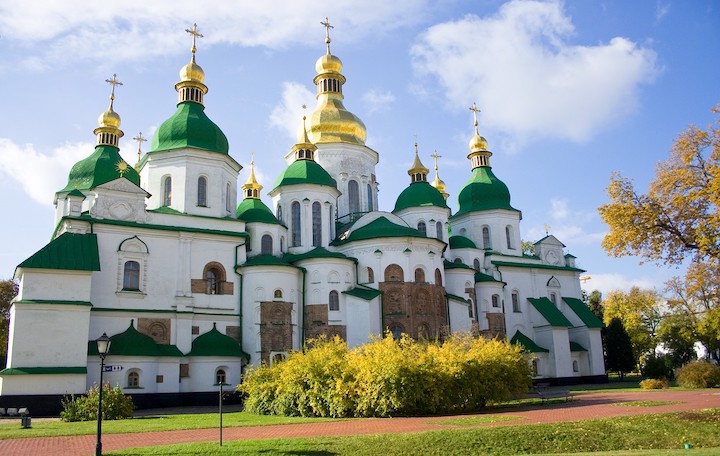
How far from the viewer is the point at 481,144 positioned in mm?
50656

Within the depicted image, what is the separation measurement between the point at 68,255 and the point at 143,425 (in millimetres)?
12140

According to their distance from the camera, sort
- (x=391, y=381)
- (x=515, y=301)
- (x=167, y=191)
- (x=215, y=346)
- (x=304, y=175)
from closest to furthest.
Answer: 1. (x=391, y=381)
2. (x=215, y=346)
3. (x=167, y=191)
4. (x=304, y=175)
5. (x=515, y=301)

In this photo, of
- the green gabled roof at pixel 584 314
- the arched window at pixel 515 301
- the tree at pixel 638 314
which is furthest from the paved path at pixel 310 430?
the tree at pixel 638 314

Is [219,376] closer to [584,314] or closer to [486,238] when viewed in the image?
[486,238]

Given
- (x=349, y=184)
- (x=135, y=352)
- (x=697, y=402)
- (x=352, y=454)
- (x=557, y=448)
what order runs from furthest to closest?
(x=349, y=184) → (x=135, y=352) → (x=697, y=402) → (x=557, y=448) → (x=352, y=454)

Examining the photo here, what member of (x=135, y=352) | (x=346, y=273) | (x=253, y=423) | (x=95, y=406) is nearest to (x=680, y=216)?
(x=253, y=423)

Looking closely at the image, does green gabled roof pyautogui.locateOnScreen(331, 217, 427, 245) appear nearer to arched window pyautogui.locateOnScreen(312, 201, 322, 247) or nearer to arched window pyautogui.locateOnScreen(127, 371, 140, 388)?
arched window pyautogui.locateOnScreen(312, 201, 322, 247)

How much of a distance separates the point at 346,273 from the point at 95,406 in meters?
16.3

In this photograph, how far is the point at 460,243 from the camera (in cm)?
4438

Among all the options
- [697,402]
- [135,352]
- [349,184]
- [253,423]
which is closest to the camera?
[253,423]

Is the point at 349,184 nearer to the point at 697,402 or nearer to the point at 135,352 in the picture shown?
the point at 135,352

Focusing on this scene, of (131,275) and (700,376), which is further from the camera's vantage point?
(131,275)

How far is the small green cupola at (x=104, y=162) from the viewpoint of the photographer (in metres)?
37.7

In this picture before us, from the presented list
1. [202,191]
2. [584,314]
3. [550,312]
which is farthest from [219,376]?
[584,314]
